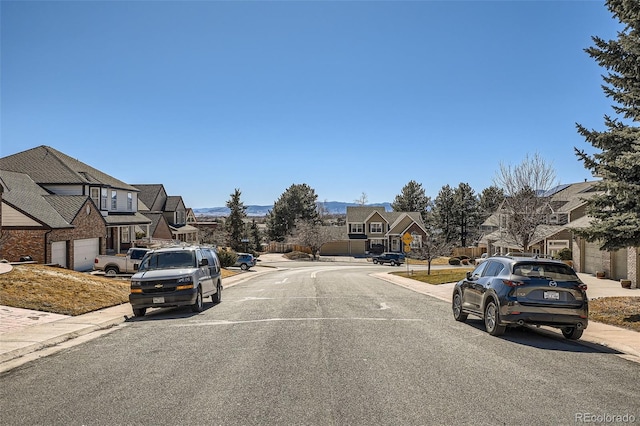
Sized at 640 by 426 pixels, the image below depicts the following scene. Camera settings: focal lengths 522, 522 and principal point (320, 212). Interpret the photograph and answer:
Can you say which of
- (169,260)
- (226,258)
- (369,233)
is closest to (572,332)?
(169,260)

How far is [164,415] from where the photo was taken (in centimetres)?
591

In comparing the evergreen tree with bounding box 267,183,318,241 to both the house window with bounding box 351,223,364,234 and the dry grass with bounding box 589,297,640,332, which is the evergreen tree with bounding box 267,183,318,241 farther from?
the dry grass with bounding box 589,297,640,332

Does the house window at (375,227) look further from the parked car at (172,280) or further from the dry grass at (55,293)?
the parked car at (172,280)

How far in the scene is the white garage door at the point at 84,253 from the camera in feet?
106

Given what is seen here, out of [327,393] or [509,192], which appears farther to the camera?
[509,192]

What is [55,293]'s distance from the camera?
16.4m

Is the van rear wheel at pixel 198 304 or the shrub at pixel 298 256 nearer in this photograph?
the van rear wheel at pixel 198 304

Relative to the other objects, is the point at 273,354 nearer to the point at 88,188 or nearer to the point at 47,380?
the point at 47,380

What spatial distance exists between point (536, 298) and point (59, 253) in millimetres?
27446

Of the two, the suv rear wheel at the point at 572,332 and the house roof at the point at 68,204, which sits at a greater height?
the house roof at the point at 68,204

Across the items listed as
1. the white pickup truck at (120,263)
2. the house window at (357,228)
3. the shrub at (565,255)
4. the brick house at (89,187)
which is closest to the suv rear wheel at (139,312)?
the white pickup truck at (120,263)

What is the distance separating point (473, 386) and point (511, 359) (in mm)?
2302

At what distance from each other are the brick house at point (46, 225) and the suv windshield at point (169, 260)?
12332mm

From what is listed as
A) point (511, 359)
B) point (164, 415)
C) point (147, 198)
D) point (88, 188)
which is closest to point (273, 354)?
point (164, 415)
